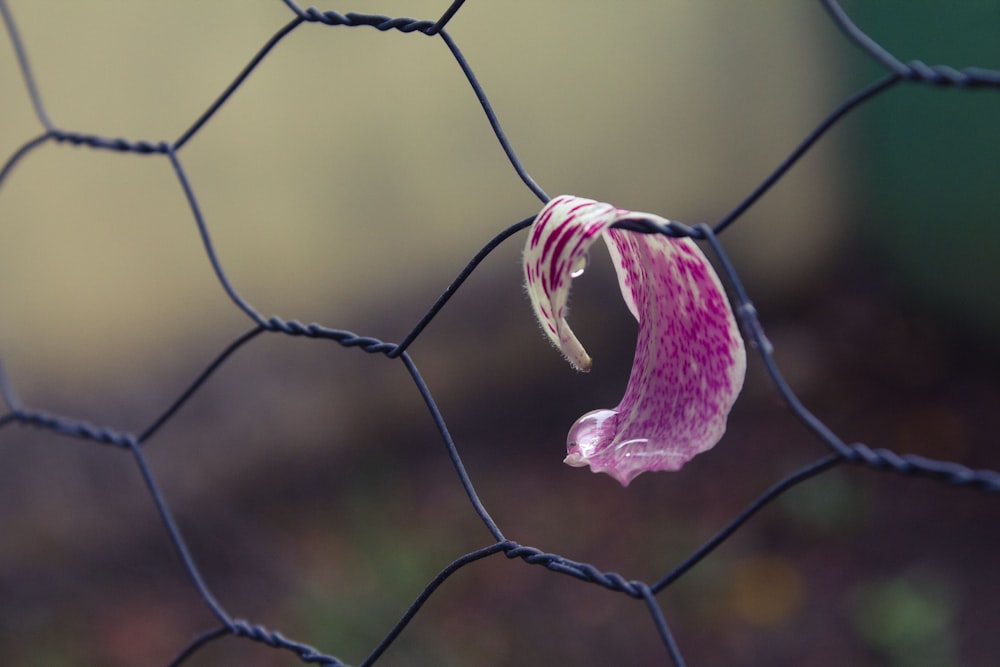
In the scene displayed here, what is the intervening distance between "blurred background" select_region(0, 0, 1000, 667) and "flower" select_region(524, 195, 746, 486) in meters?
0.91

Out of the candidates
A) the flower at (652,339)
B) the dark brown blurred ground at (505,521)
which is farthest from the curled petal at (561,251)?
the dark brown blurred ground at (505,521)

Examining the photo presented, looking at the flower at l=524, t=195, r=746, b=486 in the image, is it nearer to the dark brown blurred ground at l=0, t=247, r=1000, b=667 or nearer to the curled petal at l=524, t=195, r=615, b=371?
the curled petal at l=524, t=195, r=615, b=371

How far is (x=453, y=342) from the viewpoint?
5.66 feet

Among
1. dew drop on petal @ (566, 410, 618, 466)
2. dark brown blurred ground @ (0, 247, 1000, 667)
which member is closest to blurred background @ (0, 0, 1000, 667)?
dark brown blurred ground @ (0, 247, 1000, 667)

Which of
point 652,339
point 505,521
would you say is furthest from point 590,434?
point 505,521

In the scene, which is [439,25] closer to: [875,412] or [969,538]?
[969,538]

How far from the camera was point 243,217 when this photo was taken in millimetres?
1580

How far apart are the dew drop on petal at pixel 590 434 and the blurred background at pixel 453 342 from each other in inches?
35.8

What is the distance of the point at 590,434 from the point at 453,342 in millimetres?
1367

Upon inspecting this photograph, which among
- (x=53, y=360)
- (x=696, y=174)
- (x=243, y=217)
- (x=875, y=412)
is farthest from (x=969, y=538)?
(x=53, y=360)

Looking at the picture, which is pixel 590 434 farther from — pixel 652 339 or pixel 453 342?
pixel 453 342

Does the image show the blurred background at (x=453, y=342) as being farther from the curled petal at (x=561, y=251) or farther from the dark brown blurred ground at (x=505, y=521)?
the curled petal at (x=561, y=251)

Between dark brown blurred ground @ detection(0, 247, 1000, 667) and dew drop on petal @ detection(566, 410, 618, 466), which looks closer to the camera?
dew drop on petal @ detection(566, 410, 618, 466)

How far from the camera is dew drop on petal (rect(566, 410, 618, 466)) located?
359 mm
